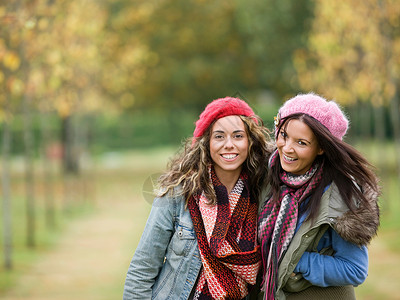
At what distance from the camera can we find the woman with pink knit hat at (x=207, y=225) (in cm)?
281

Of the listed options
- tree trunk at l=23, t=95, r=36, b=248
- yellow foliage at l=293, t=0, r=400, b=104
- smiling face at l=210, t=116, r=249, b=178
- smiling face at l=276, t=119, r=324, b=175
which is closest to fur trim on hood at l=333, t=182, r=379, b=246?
smiling face at l=276, t=119, r=324, b=175

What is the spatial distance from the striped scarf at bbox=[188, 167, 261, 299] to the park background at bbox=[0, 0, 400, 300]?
425 mm

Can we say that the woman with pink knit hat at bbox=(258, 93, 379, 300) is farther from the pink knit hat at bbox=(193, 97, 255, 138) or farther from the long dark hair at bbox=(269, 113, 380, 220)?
the pink knit hat at bbox=(193, 97, 255, 138)

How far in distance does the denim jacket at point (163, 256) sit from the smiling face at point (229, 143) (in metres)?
0.34

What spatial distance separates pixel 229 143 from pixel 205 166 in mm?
174

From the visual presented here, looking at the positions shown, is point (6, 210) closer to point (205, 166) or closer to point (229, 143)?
point (205, 166)

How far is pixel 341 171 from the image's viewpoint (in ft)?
9.06

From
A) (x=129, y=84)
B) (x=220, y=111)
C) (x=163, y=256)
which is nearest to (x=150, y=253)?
(x=163, y=256)

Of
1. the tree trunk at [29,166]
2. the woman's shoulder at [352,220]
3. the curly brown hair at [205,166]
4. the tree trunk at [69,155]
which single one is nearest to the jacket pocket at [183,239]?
the curly brown hair at [205,166]

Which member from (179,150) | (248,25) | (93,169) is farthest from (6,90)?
(93,169)

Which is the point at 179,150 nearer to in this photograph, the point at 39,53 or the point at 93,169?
the point at 39,53

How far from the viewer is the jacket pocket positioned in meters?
2.83

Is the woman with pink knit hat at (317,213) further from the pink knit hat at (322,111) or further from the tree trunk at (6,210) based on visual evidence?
the tree trunk at (6,210)

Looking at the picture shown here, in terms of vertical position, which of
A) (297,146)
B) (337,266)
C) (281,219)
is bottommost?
(337,266)
